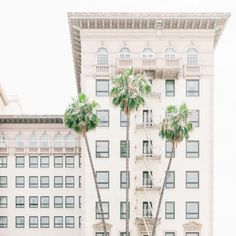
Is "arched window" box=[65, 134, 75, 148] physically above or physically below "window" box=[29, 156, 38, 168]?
above

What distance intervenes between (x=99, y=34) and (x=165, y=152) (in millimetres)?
14826

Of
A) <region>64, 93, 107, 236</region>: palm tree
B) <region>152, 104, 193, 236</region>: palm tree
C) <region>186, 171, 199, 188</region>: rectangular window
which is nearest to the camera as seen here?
<region>64, 93, 107, 236</region>: palm tree

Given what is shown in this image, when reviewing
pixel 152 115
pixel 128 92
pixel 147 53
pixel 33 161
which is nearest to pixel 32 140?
pixel 33 161

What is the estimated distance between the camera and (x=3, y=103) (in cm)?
10150

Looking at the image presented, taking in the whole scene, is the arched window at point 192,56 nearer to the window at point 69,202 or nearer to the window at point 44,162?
the window at point 44,162

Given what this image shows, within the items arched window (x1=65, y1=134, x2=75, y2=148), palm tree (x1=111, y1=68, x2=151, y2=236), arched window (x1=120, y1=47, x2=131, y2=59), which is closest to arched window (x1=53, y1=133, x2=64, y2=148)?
arched window (x1=65, y1=134, x2=75, y2=148)

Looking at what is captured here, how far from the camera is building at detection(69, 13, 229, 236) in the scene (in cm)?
7094

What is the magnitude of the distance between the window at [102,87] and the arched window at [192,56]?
Answer: 933 cm

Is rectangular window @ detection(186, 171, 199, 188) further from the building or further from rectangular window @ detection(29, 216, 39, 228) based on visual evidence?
rectangular window @ detection(29, 216, 39, 228)

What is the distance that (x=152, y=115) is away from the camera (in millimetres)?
71875

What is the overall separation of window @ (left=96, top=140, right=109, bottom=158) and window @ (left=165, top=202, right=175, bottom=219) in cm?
846

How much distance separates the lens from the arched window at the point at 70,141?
87312 mm

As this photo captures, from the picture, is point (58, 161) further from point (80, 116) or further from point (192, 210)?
point (80, 116)

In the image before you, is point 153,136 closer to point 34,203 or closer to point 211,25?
point 211,25
